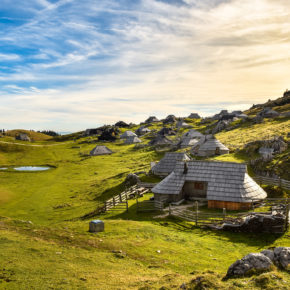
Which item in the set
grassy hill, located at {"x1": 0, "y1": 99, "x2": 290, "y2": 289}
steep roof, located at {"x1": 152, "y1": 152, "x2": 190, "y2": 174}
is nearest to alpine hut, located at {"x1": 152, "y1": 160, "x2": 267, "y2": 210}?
grassy hill, located at {"x1": 0, "y1": 99, "x2": 290, "y2": 289}

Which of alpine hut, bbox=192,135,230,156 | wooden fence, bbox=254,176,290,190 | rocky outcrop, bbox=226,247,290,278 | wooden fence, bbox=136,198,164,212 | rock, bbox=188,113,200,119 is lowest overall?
wooden fence, bbox=136,198,164,212

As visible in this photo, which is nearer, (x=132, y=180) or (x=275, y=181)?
(x=275, y=181)

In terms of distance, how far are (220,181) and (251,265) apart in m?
17.1

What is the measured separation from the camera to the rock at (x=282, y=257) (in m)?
10.8

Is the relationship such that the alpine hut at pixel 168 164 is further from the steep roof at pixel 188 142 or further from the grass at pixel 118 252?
the steep roof at pixel 188 142

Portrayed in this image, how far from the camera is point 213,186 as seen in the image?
88.8ft

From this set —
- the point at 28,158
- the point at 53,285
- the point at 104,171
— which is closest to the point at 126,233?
the point at 53,285

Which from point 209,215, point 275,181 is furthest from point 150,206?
point 275,181

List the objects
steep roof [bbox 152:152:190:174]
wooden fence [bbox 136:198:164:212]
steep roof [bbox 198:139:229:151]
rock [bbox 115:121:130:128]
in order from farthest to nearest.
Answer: rock [bbox 115:121:130:128] < steep roof [bbox 198:139:229:151] < steep roof [bbox 152:152:190:174] < wooden fence [bbox 136:198:164:212]

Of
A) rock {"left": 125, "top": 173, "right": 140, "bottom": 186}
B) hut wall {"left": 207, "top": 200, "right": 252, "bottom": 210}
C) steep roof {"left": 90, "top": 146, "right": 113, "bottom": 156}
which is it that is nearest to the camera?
hut wall {"left": 207, "top": 200, "right": 252, "bottom": 210}

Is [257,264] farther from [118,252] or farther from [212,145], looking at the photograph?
[212,145]

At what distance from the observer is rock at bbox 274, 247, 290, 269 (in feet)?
35.3

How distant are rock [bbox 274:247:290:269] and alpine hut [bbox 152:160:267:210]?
45.9 ft

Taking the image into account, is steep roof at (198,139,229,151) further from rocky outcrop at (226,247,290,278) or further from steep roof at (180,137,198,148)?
rocky outcrop at (226,247,290,278)
